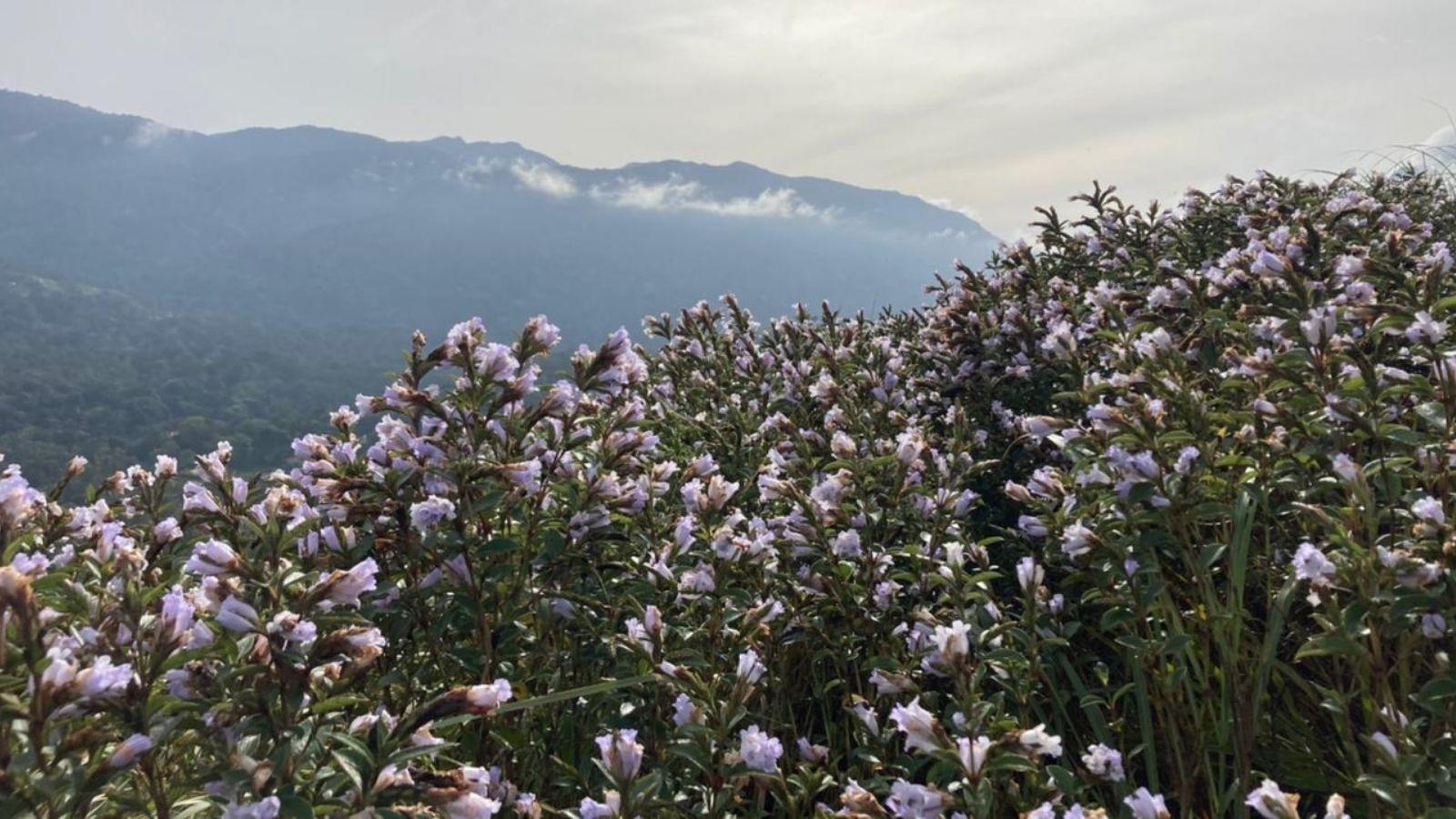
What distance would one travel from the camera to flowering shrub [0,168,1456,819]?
181 centimetres

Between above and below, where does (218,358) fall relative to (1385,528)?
below

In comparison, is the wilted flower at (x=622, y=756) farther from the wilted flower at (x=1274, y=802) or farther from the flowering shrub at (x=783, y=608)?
the wilted flower at (x=1274, y=802)

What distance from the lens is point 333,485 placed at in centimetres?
275

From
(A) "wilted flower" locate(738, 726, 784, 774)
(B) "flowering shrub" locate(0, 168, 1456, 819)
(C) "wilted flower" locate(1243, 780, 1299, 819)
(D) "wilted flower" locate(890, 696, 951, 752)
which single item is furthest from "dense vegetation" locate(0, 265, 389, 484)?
(C) "wilted flower" locate(1243, 780, 1299, 819)

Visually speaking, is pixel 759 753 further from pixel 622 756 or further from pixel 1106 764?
pixel 1106 764

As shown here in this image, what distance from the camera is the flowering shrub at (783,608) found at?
5.93 ft

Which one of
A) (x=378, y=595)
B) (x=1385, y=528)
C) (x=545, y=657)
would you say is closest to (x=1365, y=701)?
(x=1385, y=528)

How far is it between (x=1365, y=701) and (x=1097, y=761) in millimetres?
649

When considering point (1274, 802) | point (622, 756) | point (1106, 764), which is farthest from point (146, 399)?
point (1274, 802)

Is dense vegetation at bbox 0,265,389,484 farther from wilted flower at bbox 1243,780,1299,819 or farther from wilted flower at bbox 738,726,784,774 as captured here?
wilted flower at bbox 1243,780,1299,819

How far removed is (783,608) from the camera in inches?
124

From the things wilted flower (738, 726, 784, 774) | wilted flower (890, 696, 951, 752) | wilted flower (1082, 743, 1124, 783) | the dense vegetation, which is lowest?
the dense vegetation

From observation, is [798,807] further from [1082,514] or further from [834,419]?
[834,419]

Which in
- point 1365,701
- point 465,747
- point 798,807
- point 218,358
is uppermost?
point 1365,701
